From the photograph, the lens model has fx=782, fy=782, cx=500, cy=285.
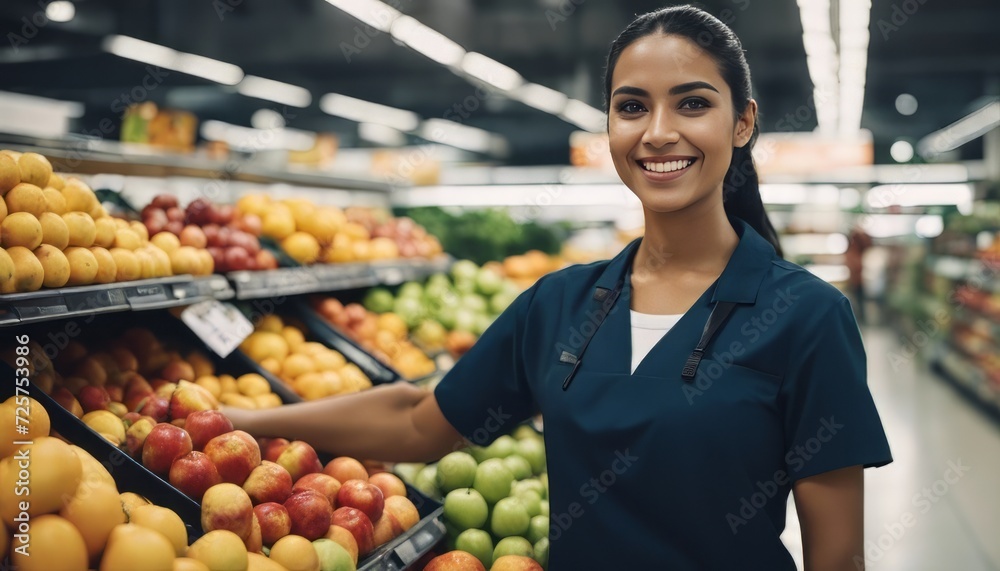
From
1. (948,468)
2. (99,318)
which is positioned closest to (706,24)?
→ (99,318)

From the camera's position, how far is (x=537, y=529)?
7.48 ft

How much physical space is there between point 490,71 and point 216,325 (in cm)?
816

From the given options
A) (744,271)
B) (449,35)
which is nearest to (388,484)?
(744,271)

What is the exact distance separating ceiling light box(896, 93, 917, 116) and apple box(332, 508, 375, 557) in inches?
618

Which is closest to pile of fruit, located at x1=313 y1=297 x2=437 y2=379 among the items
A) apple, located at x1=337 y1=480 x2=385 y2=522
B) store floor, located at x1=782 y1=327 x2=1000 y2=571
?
apple, located at x1=337 y1=480 x2=385 y2=522

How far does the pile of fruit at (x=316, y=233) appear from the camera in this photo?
3.43 m

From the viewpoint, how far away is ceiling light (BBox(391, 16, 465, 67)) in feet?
24.1

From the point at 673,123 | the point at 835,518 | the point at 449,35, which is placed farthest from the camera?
the point at 449,35

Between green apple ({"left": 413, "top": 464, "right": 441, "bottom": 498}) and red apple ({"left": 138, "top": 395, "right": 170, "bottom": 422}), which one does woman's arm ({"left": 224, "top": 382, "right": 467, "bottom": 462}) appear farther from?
green apple ({"left": 413, "top": 464, "right": 441, "bottom": 498})

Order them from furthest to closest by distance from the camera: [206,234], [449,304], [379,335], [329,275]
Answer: [449,304] < [379,335] < [329,275] < [206,234]

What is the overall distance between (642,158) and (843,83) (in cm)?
945

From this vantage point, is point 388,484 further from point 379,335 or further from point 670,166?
point 379,335

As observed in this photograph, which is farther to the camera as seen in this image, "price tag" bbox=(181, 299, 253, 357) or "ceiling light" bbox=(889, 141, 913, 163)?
"ceiling light" bbox=(889, 141, 913, 163)

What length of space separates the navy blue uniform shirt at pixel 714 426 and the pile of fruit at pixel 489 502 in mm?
503
